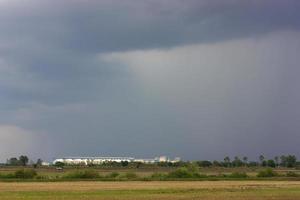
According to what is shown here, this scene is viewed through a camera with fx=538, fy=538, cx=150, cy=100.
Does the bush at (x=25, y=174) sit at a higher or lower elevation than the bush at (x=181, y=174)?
higher

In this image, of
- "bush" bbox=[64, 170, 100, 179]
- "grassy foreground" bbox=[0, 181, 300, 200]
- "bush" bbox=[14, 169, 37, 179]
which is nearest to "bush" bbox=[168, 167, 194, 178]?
"bush" bbox=[64, 170, 100, 179]

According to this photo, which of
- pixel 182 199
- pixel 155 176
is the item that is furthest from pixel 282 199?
pixel 155 176

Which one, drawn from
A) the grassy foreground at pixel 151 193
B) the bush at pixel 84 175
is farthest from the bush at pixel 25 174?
the grassy foreground at pixel 151 193

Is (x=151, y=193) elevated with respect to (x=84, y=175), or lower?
lower

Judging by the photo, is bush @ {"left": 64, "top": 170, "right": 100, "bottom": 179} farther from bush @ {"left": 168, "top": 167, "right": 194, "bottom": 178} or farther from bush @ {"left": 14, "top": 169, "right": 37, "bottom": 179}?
bush @ {"left": 168, "top": 167, "right": 194, "bottom": 178}

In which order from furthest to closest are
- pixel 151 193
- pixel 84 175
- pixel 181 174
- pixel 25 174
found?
pixel 181 174 < pixel 25 174 < pixel 84 175 < pixel 151 193

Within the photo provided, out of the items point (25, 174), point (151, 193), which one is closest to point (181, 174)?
point (25, 174)

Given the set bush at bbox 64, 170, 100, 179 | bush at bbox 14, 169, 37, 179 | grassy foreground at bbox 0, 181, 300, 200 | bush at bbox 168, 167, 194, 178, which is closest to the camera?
grassy foreground at bbox 0, 181, 300, 200

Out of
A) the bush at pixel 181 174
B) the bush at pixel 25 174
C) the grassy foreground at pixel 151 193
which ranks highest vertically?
the bush at pixel 25 174

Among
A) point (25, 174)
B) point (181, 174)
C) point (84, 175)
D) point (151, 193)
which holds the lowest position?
point (151, 193)

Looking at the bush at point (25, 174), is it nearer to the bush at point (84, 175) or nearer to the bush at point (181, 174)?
the bush at point (84, 175)

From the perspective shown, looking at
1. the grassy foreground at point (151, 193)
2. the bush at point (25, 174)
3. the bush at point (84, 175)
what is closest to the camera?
the grassy foreground at point (151, 193)

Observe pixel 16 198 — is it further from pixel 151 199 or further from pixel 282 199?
pixel 282 199

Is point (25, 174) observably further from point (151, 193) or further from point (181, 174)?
point (151, 193)
